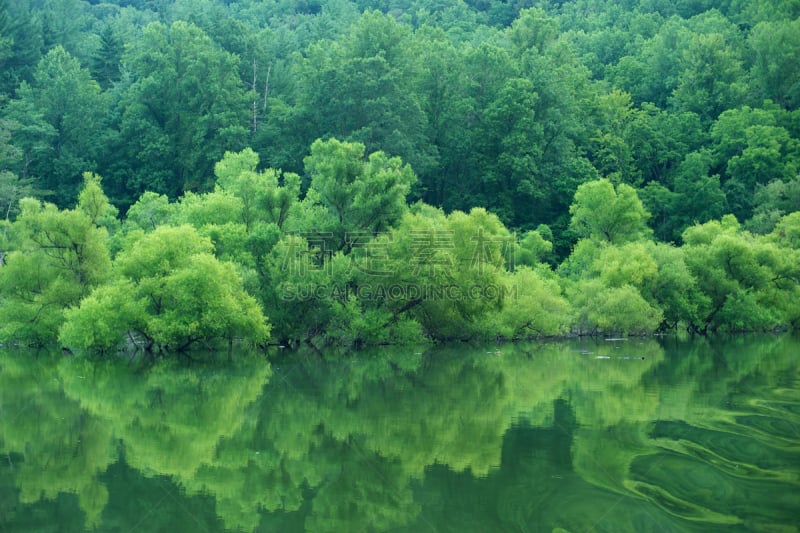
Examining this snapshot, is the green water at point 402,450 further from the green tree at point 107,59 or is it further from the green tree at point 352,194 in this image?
the green tree at point 107,59

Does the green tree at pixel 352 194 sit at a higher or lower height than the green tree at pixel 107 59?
lower

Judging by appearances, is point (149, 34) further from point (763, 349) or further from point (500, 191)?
point (763, 349)

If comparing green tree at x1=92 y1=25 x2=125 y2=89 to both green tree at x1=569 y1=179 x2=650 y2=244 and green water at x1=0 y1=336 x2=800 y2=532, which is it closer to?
green tree at x1=569 y1=179 x2=650 y2=244

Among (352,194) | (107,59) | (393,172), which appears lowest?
(352,194)

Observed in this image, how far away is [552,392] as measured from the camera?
25.5m

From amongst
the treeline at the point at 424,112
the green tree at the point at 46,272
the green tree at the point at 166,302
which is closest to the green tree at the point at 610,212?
the treeline at the point at 424,112

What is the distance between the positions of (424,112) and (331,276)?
36.4 meters

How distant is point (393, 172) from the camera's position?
44656 mm

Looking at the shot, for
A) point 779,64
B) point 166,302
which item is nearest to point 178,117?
point 166,302

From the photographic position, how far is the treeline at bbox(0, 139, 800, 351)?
37125 mm

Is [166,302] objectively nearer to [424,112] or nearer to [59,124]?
[59,124]

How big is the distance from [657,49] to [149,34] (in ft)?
171

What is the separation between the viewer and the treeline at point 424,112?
69.9 m

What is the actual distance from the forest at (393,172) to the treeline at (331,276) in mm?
138
